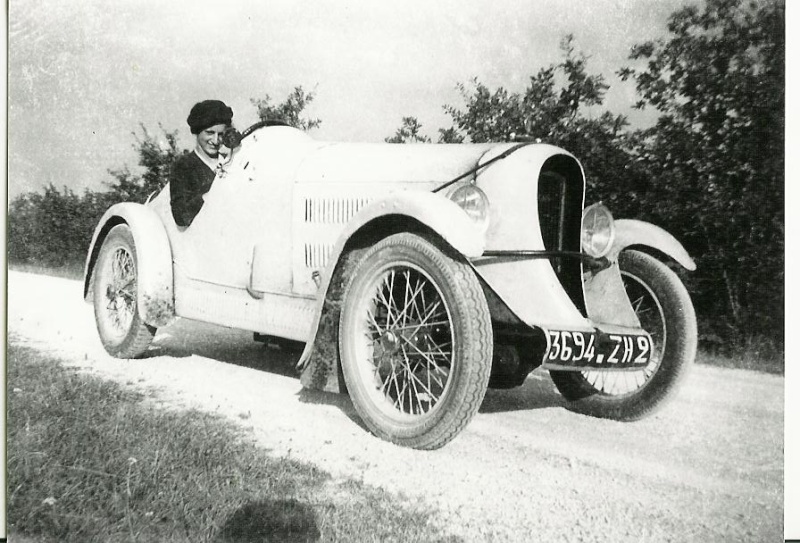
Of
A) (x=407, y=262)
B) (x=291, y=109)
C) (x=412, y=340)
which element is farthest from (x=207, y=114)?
(x=412, y=340)

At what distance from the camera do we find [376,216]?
2.88 metres

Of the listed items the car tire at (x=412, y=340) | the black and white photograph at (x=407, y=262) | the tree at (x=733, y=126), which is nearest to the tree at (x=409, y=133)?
the black and white photograph at (x=407, y=262)

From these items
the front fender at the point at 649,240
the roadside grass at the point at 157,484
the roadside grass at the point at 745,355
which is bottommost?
the roadside grass at the point at 157,484

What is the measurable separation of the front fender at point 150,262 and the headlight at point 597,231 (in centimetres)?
233

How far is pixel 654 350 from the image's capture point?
3355mm

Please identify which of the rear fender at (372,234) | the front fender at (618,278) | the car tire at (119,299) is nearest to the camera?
the rear fender at (372,234)

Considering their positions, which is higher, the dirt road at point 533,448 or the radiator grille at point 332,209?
the radiator grille at point 332,209

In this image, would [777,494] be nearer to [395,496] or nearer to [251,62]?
[395,496]

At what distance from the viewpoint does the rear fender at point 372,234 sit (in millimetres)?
2629

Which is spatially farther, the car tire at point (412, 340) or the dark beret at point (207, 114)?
the dark beret at point (207, 114)

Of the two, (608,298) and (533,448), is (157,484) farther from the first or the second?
(608,298)

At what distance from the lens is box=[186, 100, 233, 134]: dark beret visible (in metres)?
3.41

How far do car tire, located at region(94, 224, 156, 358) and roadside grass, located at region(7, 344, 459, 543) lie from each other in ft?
2.62

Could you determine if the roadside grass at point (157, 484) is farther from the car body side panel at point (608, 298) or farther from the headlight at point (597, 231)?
the headlight at point (597, 231)
